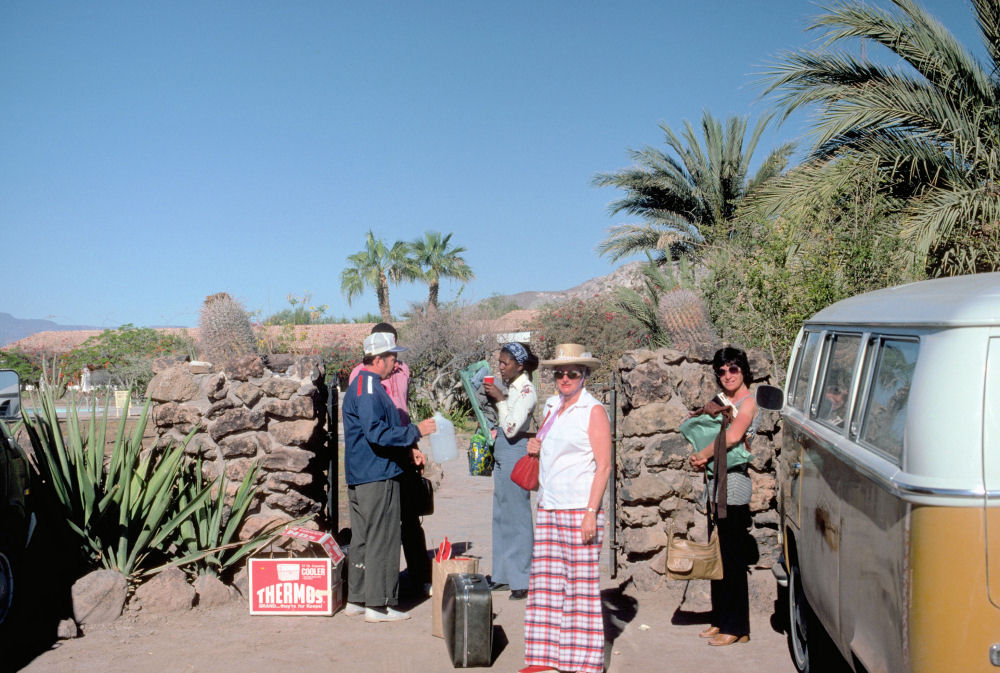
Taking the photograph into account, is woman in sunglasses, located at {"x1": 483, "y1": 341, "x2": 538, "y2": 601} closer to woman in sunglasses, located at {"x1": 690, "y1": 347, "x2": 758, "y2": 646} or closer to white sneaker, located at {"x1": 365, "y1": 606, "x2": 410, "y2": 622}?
white sneaker, located at {"x1": 365, "y1": 606, "x2": 410, "y2": 622}

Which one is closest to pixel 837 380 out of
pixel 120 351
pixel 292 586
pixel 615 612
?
pixel 615 612

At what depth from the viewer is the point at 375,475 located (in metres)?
5.89

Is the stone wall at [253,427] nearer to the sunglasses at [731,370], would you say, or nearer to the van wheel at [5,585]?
the van wheel at [5,585]

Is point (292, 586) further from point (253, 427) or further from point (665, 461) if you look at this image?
point (665, 461)

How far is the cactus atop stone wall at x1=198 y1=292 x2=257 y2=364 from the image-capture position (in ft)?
56.4

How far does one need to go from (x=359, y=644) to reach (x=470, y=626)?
3.00 ft

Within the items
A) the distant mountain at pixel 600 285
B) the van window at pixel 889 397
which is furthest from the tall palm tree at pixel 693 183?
the van window at pixel 889 397

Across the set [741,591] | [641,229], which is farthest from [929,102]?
[641,229]

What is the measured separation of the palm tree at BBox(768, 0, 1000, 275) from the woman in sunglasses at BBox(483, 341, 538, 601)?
19.7ft

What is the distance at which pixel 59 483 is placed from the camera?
6035 mm

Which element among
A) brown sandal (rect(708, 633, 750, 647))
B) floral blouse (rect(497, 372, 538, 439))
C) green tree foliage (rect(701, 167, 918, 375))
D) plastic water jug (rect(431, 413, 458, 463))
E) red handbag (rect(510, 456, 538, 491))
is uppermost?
green tree foliage (rect(701, 167, 918, 375))

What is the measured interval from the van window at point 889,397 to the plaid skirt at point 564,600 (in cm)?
184

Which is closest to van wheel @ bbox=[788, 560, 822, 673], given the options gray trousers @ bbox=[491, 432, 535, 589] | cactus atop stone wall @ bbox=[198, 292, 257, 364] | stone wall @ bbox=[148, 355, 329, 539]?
gray trousers @ bbox=[491, 432, 535, 589]

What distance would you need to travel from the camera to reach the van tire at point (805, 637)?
4.97 meters
